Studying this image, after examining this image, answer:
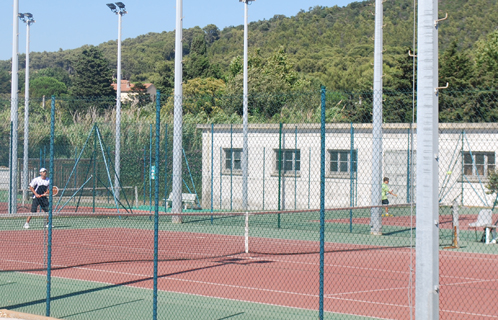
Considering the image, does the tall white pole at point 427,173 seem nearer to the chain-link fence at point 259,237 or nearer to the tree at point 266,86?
the chain-link fence at point 259,237

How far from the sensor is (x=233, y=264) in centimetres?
1337

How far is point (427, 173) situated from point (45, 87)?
107 metres

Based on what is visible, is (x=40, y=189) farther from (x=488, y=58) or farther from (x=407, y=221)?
(x=488, y=58)

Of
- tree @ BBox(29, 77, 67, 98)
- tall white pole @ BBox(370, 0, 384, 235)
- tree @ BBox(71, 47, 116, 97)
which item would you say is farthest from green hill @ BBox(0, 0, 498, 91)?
tall white pole @ BBox(370, 0, 384, 235)

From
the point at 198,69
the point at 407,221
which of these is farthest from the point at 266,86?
the point at 407,221

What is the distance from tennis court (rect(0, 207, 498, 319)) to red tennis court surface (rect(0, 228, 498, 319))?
20mm

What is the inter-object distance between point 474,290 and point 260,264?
4.24 meters

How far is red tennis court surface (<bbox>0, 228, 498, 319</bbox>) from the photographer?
9773mm

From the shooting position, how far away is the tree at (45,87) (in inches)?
4117

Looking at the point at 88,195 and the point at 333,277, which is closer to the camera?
the point at 333,277

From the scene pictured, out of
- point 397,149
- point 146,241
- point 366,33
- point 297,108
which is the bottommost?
point 146,241

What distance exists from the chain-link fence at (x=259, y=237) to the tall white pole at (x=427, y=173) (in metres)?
0.19

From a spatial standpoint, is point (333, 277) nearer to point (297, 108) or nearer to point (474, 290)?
point (474, 290)

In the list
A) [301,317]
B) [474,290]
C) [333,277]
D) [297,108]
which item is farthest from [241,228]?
[297,108]
